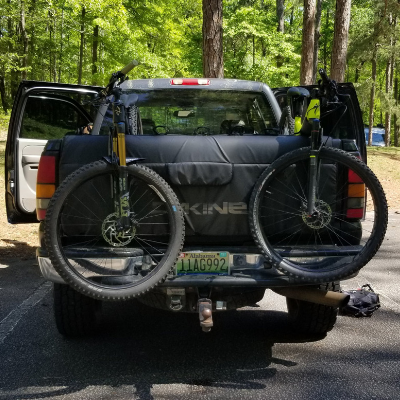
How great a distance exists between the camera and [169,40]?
2253cm

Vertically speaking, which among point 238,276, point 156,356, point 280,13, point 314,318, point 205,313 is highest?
point 280,13

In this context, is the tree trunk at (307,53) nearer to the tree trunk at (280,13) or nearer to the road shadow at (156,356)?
the road shadow at (156,356)

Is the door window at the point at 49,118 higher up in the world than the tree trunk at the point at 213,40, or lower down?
lower down

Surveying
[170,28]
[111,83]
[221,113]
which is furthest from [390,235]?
[170,28]

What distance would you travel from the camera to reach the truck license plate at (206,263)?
341cm

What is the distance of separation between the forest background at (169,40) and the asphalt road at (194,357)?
1254 cm

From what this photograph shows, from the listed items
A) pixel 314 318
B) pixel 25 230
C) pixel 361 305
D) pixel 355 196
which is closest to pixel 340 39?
pixel 25 230

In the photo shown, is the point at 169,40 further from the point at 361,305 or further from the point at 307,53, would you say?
the point at 361,305

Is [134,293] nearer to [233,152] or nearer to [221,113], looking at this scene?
[233,152]

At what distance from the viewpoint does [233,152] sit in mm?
3529

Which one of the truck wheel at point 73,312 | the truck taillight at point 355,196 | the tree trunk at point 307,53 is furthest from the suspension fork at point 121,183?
the tree trunk at point 307,53

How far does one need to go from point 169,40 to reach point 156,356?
20323 mm

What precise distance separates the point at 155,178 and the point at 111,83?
2.99 ft

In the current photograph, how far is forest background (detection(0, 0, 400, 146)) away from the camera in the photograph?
19.6 m
